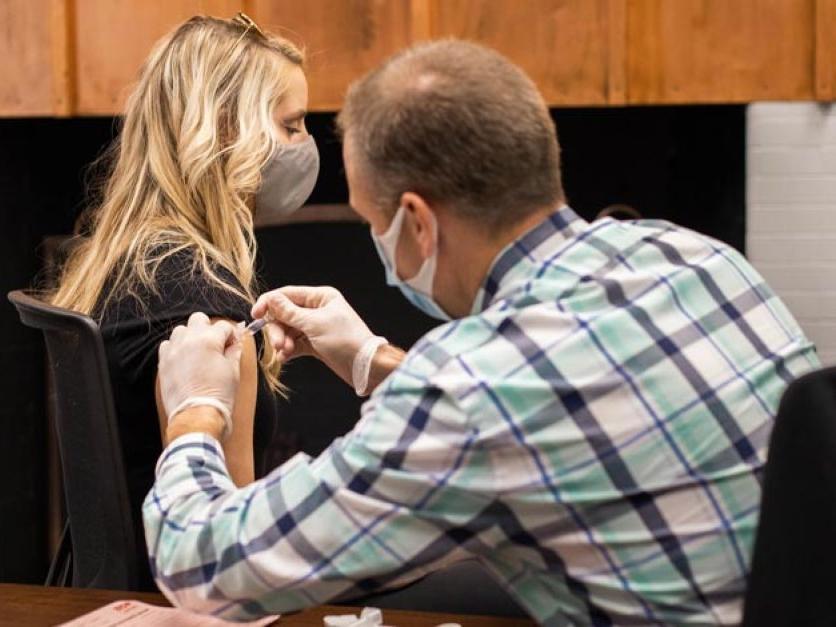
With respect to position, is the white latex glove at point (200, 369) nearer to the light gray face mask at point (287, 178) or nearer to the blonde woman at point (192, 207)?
the blonde woman at point (192, 207)

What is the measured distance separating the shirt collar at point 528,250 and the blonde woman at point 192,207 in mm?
705

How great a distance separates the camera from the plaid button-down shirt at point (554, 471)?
1185 millimetres

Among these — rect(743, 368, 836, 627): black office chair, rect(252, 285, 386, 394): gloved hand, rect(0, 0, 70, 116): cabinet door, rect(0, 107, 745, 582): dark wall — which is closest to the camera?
rect(743, 368, 836, 627): black office chair

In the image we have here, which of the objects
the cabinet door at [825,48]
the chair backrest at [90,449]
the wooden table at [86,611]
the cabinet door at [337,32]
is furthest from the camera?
the cabinet door at [337,32]

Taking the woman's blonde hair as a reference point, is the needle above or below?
below

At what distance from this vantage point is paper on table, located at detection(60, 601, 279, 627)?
1.44 meters

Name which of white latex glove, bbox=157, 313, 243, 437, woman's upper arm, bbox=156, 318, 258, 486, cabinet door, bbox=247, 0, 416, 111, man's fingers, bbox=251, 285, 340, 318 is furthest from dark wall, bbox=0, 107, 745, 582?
white latex glove, bbox=157, 313, 243, 437

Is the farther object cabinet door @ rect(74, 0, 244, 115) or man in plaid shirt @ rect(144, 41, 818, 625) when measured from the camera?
cabinet door @ rect(74, 0, 244, 115)

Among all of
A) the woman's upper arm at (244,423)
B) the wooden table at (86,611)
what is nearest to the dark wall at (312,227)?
the woman's upper arm at (244,423)

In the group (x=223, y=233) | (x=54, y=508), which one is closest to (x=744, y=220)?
(x=223, y=233)

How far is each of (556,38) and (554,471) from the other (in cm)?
242

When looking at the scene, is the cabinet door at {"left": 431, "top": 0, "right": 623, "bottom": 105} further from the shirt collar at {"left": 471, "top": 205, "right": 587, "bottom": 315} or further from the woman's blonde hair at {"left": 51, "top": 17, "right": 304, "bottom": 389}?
the shirt collar at {"left": 471, "top": 205, "right": 587, "bottom": 315}

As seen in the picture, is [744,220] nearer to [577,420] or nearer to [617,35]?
[617,35]

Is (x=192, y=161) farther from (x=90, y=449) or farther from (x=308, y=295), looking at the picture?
(x=90, y=449)
